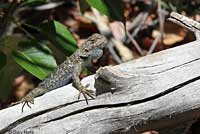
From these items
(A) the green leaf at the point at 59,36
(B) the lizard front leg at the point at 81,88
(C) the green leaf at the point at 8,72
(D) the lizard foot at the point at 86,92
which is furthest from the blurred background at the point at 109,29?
(D) the lizard foot at the point at 86,92

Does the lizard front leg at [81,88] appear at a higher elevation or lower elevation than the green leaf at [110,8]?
lower

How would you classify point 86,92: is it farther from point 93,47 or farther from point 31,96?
point 93,47

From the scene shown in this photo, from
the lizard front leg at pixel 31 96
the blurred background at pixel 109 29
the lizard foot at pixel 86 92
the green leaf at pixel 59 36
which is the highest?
the blurred background at pixel 109 29

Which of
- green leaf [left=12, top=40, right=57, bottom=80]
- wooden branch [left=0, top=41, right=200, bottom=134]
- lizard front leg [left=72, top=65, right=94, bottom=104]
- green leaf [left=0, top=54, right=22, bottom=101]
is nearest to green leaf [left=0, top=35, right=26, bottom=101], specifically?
green leaf [left=0, top=54, right=22, bottom=101]

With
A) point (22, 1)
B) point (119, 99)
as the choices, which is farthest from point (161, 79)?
point (22, 1)

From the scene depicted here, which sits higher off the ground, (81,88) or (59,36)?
(59,36)

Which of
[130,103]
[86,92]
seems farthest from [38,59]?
[130,103]

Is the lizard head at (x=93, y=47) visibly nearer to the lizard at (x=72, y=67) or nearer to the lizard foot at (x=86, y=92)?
the lizard at (x=72, y=67)
